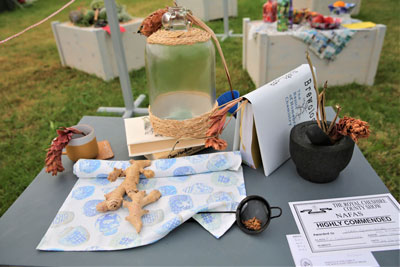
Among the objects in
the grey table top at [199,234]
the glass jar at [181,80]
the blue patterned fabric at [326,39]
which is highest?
the glass jar at [181,80]

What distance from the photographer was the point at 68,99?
229 cm

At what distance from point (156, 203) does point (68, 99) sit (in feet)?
6.18

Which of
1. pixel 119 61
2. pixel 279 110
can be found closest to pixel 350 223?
pixel 279 110

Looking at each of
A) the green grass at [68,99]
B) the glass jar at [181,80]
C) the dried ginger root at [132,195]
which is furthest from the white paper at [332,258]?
the green grass at [68,99]

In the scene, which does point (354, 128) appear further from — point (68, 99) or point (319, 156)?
point (68, 99)

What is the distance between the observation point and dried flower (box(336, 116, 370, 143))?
0.62 m

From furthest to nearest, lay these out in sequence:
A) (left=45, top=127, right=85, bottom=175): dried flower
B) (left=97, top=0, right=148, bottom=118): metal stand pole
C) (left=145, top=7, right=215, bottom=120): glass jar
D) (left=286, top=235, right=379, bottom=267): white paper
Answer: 1. (left=97, top=0, right=148, bottom=118): metal stand pole
2. (left=145, top=7, right=215, bottom=120): glass jar
3. (left=45, top=127, right=85, bottom=175): dried flower
4. (left=286, top=235, right=379, bottom=267): white paper

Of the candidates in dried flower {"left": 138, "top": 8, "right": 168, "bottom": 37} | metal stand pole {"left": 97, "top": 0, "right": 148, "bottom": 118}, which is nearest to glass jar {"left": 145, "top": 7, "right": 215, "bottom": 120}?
dried flower {"left": 138, "top": 8, "right": 168, "bottom": 37}

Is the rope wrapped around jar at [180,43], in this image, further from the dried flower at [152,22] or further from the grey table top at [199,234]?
the grey table top at [199,234]

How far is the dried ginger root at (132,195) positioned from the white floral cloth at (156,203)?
0.01 meters

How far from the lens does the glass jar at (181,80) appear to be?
2.81 ft

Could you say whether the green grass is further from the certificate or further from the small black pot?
the certificate

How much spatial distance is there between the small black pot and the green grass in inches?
23.7

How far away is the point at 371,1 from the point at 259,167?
4766 millimetres
